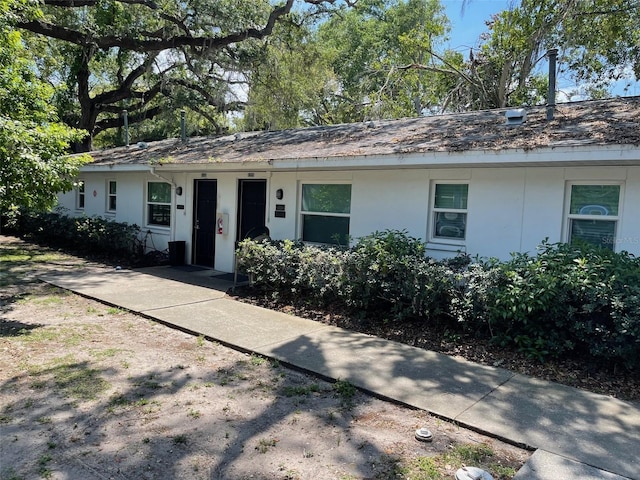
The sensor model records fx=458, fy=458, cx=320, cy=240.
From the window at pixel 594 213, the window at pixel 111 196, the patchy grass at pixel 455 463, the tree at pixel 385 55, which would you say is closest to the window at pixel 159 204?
the window at pixel 111 196

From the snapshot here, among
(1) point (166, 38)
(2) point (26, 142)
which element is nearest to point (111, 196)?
(1) point (166, 38)

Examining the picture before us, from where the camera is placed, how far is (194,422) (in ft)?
11.8

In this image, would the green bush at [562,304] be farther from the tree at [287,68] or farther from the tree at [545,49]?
the tree at [287,68]

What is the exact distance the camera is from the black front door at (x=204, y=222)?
36.3 feet

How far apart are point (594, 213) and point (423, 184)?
255cm

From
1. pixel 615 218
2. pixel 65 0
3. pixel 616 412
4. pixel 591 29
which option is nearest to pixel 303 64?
pixel 65 0

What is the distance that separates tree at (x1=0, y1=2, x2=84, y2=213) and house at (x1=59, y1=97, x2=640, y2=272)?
1.39 m

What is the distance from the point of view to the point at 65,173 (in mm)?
6250

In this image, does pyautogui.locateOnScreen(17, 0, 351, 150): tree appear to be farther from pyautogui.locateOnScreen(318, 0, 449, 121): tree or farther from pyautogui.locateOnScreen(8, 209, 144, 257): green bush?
pyautogui.locateOnScreen(318, 0, 449, 121): tree

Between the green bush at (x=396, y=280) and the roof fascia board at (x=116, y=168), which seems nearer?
the green bush at (x=396, y=280)

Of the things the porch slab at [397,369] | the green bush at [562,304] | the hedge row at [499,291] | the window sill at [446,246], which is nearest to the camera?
the porch slab at [397,369]

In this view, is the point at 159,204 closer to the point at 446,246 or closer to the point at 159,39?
the point at 159,39

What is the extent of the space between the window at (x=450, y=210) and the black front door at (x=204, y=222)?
5.52 m

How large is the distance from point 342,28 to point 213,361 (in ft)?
86.0
